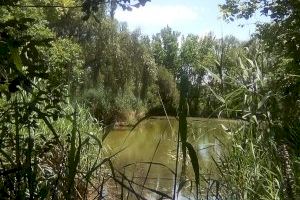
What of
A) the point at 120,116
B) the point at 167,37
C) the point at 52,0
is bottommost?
the point at 120,116

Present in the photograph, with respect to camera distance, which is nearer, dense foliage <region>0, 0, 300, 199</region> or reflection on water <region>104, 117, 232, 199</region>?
dense foliage <region>0, 0, 300, 199</region>

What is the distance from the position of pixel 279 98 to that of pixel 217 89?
67 cm

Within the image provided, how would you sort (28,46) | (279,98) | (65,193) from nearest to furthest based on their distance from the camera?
(65,193)
(28,46)
(279,98)

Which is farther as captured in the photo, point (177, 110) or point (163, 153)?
point (163, 153)

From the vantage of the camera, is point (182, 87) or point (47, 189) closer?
point (182, 87)

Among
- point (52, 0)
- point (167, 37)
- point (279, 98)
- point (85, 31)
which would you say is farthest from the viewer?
point (167, 37)

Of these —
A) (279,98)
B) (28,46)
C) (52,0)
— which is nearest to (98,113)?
(52,0)

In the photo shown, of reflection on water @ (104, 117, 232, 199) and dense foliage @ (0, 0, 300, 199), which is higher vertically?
dense foliage @ (0, 0, 300, 199)

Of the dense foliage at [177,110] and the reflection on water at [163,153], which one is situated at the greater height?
the dense foliage at [177,110]

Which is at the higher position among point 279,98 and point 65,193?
point 279,98

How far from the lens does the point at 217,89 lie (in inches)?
141

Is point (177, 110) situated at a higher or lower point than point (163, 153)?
higher

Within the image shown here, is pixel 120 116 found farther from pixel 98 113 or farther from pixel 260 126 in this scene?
pixel 260 126

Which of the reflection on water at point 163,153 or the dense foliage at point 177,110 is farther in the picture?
the reflection on water at point 163,153
